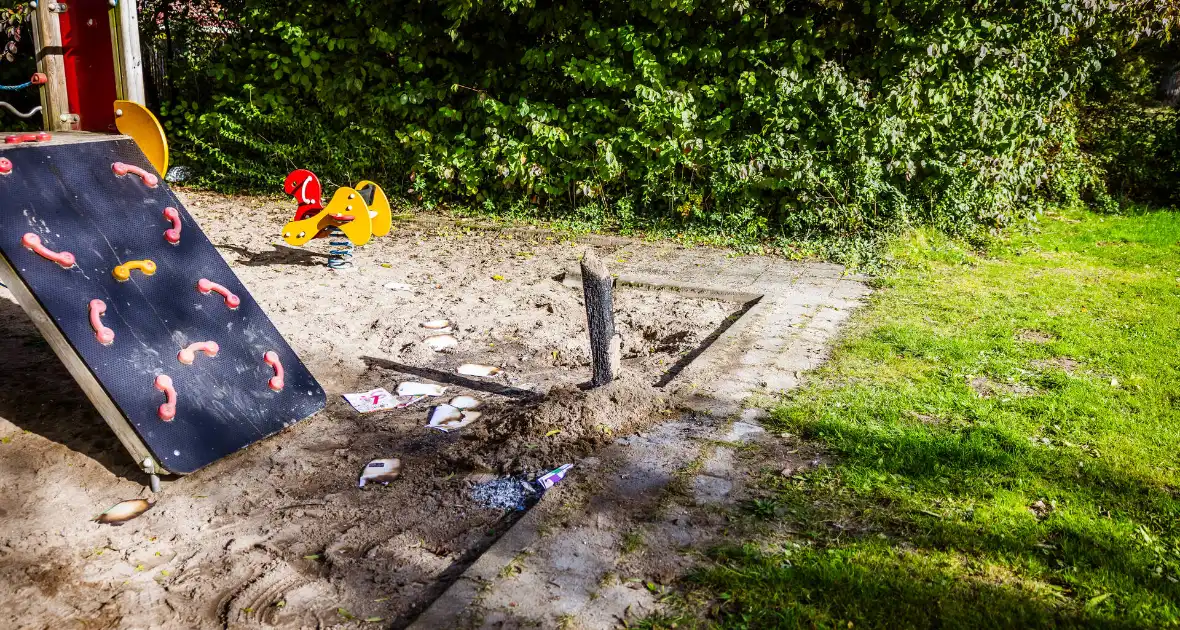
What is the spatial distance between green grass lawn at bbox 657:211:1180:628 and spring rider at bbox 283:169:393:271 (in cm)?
386

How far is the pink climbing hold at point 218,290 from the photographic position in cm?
405

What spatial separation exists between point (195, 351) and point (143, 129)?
1.81m

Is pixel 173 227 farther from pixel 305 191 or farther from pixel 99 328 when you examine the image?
pixel 305 191

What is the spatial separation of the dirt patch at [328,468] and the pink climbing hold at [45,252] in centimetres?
85

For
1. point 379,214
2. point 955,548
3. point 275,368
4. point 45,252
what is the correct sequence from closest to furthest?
point 955,548
point 45,252
point 275,368
point 379,214

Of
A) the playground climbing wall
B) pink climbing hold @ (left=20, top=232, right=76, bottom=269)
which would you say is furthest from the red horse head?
pink climbing hold @ (left=20, top=232, right=76, bottom=269)

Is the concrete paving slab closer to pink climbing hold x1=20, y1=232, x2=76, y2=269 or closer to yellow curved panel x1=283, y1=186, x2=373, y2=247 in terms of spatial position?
pink climbing hold x1=20, y1=232, x2=76, y2=269

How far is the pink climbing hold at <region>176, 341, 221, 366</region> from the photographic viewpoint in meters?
3.72

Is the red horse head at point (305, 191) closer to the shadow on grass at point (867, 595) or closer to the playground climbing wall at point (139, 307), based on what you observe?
the playground climbing wall at point (139, 307)

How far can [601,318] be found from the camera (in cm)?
416

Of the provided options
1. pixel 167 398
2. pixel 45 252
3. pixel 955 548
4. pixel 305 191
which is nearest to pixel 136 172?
pixel 45 252

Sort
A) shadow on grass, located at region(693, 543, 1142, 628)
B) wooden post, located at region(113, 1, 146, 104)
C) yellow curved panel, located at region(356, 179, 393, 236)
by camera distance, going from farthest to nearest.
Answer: yellow curved panel, located at region(356, 179, 393, 236) → wooden post, located at region(113, 1, 146, 104) → shadow on grass, located at region(693, 543, 1142, 628)

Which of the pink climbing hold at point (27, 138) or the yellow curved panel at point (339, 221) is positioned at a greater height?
the pink climbing hold at point (27, 138)

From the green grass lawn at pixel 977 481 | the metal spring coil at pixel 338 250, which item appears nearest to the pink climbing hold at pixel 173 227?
the metal spring coil at pixel 338 250
